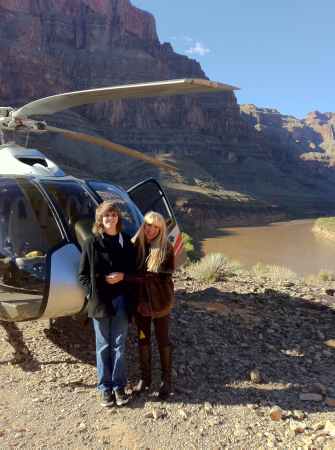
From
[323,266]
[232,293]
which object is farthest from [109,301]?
[323,266]

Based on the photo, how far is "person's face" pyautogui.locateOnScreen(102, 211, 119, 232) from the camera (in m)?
3.97

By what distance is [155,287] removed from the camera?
4.11 meters

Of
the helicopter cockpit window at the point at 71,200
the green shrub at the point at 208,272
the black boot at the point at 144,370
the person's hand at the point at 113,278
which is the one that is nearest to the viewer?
the person's hand at the point at 113,278

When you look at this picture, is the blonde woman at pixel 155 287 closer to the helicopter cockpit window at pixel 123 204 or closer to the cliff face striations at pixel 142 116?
the helicopter cockpit window at pixel 123 204

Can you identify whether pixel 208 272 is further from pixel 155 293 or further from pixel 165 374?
pixel 155 293

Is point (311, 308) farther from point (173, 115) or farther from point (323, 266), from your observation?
point (173, 115)

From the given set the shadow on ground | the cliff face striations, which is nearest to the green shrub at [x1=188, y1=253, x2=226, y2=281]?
the shadow on ground

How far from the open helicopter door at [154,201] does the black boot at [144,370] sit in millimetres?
2085

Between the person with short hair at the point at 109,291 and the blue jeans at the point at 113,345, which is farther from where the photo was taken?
the blue jeans at the point at 113,345

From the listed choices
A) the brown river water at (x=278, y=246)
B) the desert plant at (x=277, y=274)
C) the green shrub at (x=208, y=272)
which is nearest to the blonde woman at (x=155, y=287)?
the green shrub at (x=208, y=272)

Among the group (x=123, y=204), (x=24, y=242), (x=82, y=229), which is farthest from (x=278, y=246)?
(x=82, y=229)

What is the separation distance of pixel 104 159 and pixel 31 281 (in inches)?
2835

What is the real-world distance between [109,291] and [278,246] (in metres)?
43.7

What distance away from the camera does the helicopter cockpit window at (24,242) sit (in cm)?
461
